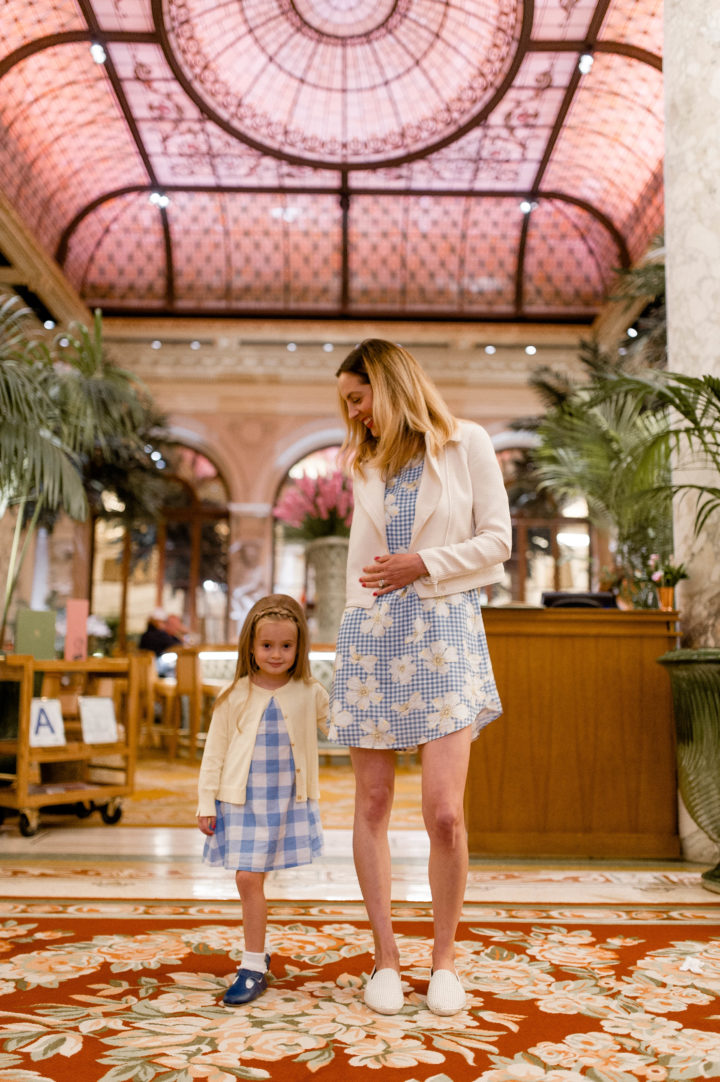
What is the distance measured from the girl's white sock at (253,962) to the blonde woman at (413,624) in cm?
22

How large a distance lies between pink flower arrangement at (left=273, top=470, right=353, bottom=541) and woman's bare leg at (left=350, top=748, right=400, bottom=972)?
4406 millimetres

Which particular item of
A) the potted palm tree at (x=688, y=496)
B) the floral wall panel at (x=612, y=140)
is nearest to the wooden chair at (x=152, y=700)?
the potted palm tree at (x=688, y=496)

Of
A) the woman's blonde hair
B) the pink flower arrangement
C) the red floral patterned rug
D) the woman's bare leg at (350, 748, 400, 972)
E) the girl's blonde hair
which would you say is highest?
the pink flower arrangement

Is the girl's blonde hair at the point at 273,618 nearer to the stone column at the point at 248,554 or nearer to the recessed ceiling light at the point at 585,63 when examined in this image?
the recessed ceiling light at the point at 585,63

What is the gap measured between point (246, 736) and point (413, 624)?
428 millimetres

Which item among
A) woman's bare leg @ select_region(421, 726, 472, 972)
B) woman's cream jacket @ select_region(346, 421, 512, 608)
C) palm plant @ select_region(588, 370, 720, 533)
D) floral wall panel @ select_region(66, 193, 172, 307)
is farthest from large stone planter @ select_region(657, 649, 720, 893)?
floral wall panel @ select_region(66, 193, 172, 307)

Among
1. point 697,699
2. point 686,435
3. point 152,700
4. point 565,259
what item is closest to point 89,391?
point 152,700

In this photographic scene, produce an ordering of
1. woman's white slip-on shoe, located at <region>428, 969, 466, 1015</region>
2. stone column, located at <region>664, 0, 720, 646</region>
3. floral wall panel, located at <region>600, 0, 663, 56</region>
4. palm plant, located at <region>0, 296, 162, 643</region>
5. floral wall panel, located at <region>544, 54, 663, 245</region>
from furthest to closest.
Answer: floral wall panel, located at <region>544, 54, 663, 245</region> → floral wall panel, located at <region>600, 0, 663, 56</region> → palm plant, located at <region>0, 296, 162, 643</region> → stone column, located at <region>664, 0, 720, 646</region> → woman's white slip-on shoe, located at <region>428, 969, 466, 1015</region>

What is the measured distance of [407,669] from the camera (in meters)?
1.81

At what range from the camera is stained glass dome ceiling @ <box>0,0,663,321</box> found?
8.04 meters

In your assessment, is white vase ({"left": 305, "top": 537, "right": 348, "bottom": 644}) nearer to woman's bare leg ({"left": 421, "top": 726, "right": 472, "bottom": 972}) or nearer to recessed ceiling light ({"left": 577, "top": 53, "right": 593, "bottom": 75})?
woman's bare leg ({"left": 421, "top": 726, "right": 472, "bottom": 972})

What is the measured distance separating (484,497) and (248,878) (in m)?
0.93

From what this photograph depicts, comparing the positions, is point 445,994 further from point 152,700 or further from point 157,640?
point 157,640

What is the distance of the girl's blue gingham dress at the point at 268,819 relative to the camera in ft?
6.05
